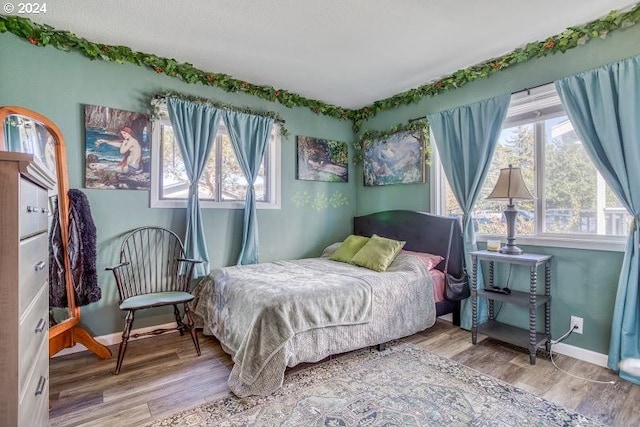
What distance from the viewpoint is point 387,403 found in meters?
1.93

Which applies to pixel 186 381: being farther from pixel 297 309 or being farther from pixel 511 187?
pixel 511 187

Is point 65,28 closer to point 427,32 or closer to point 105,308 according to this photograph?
point 105,308

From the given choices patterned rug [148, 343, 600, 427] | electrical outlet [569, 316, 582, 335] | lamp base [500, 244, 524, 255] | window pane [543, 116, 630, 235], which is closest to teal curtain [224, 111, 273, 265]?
patterned rug [148, 343, 600, 427]

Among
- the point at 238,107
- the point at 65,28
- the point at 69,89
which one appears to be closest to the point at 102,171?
the point at 69,89

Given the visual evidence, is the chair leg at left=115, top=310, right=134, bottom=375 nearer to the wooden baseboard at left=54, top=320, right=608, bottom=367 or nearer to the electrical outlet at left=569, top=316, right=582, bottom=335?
the wooden baseboard at left=54, top=320, right=608, bottom=367

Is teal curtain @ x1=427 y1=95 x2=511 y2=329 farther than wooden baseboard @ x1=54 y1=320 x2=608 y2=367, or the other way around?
teal curtain @ x1=427 y1=95 x2=511 y2=329

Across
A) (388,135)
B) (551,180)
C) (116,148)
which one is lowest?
(551,180)

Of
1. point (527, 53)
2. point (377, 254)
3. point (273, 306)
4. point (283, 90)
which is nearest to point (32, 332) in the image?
point (273, 306)

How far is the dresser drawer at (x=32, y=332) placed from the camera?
39.4 inches

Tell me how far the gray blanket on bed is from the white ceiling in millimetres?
1982

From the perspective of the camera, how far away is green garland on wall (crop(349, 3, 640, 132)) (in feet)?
7.50

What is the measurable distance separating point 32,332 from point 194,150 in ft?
7.53

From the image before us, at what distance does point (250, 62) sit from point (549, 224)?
3061mm

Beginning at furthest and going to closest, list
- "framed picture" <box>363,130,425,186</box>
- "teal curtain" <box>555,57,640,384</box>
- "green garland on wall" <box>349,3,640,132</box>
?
1. "framed picture" <box>363,130,425,186</box>
2. "green garland on wall" <box>349,3,640,132</box>
3. "teal curtain" <box>555,57,640,384</box>
